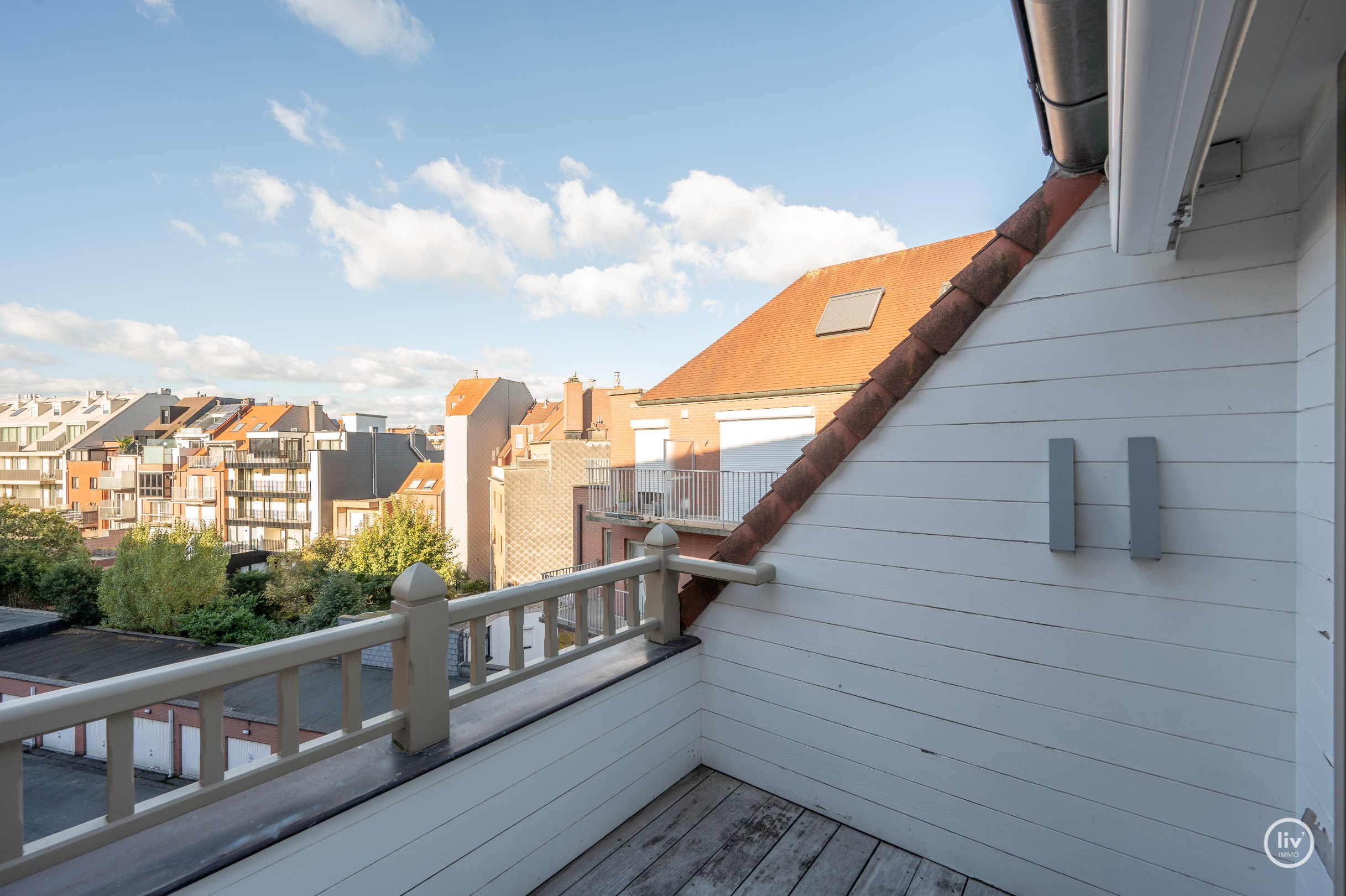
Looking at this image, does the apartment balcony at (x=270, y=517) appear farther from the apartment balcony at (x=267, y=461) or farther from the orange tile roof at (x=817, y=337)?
the orange tile roof at (x=817, y=337)

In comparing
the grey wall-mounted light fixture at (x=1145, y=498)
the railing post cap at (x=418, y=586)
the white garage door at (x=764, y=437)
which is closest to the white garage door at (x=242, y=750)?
the white garage door at (x=764, y=437)

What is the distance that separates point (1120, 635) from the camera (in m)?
1.36

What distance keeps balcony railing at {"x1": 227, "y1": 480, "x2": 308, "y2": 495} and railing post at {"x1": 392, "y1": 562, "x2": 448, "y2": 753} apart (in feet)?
101

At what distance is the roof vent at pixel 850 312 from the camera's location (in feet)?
31.4

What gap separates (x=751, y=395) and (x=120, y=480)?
39.2 metres

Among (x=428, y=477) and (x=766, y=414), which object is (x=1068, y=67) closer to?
(x=766, y=414)

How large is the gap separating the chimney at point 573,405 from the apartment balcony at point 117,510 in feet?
99.0

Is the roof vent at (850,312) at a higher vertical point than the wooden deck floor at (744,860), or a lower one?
higher

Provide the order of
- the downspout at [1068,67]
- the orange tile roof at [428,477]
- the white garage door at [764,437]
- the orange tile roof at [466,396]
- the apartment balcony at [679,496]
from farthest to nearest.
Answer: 1. the orange tile roof at [428,477]
2. the orange tile roof at [466,396]
3. the white garage door at [764,437]
4. the apartment balcony at [679,496]
5. the downspout at [1068,67]

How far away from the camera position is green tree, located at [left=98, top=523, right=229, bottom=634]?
14.6 meters

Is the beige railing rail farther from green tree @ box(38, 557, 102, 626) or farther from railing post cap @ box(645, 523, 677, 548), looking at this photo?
green tree @ box(38, 557, 102, 626)

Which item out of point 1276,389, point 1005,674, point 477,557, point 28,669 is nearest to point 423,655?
point 1005,674

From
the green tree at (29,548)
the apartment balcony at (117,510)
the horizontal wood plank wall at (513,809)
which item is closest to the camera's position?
the horizontal wood plank wall at (513,809)

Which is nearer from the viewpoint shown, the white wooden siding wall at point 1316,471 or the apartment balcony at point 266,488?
the white wooden siding wall at point 1316,471
